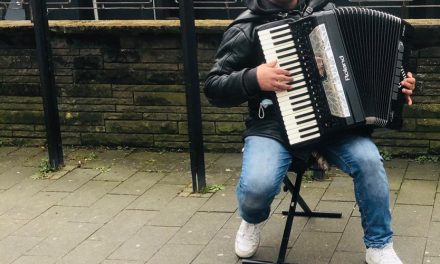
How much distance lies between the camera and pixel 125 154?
5574 mm

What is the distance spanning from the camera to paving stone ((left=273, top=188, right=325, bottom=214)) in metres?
4.30

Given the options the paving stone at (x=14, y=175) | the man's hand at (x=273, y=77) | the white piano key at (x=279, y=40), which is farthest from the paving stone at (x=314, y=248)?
the paving stone at (x=14, y=175)

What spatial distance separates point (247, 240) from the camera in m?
3.64

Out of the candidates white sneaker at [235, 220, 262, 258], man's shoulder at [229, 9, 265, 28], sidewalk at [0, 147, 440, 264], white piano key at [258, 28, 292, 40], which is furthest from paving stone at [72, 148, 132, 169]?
white piano key at [258, 28, 292, 40]

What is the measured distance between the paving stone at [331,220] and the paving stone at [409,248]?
352mm

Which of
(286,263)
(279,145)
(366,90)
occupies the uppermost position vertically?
(366,90)

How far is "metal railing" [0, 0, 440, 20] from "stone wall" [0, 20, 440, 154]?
10.7 inches

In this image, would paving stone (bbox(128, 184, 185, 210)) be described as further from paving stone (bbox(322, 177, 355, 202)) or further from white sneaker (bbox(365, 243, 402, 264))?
white sneaker (bbox(365, 243, 402, 264))

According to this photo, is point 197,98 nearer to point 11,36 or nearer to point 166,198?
point 166,198

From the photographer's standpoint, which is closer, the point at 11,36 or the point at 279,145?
the point at 279,145

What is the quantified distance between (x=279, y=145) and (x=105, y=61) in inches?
98.7

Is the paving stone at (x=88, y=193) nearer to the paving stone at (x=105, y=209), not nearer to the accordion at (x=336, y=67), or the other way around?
the paving stone at (x=105, y=209)

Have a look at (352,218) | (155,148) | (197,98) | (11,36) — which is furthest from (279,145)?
(11,36)

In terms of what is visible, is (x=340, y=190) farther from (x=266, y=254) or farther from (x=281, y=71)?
(x=281, y=71)
